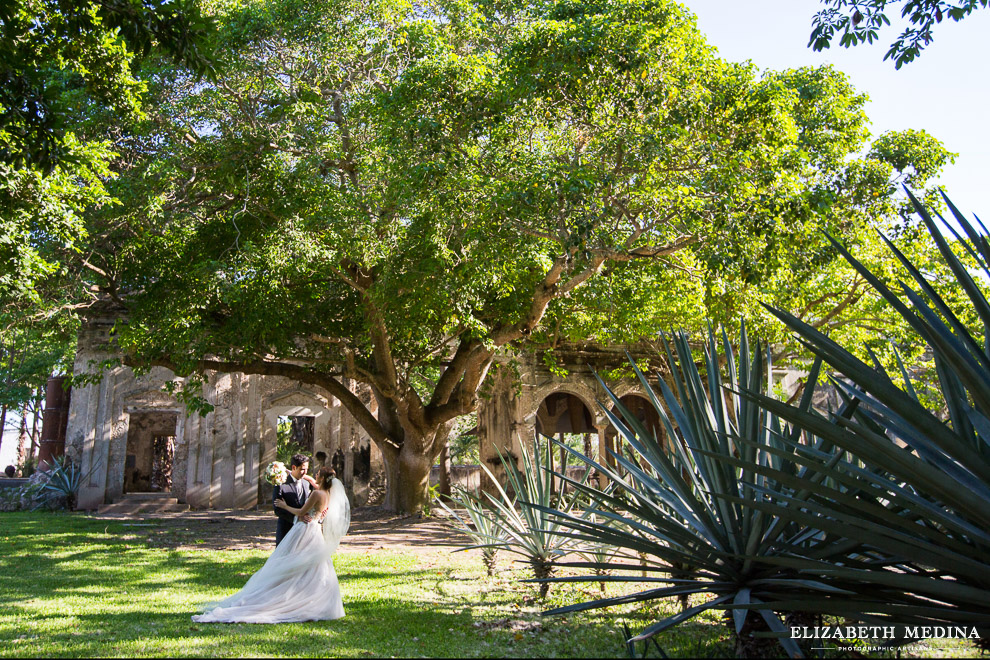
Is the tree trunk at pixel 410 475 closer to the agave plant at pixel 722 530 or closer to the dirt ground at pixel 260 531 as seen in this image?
the dirt ground at pixel 260 531

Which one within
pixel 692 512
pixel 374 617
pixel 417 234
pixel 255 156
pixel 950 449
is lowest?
pixel 374 617

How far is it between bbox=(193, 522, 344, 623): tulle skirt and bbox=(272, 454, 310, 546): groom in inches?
24.4

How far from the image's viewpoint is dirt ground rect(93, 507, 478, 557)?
10.5 m

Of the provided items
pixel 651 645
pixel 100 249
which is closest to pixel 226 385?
pixel 100 249

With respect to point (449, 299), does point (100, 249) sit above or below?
above

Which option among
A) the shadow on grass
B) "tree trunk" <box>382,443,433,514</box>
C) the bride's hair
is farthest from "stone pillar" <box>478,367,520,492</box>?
the shadow on grass

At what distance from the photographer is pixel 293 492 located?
6.41m

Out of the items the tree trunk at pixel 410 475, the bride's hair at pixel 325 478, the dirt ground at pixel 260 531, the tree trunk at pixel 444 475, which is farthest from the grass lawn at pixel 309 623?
the tree trunk at pixel 444 475

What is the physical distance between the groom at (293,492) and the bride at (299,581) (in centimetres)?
43

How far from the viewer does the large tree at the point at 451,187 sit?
27.8 ft

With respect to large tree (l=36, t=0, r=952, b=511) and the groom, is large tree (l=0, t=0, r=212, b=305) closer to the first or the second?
large tree (l=36, t=0, r=952, b=511)

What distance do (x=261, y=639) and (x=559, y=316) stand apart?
9.18 metres

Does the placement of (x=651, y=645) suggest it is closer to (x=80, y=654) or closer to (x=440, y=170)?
(x=80, y=654)

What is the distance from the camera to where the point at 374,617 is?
5473mm
